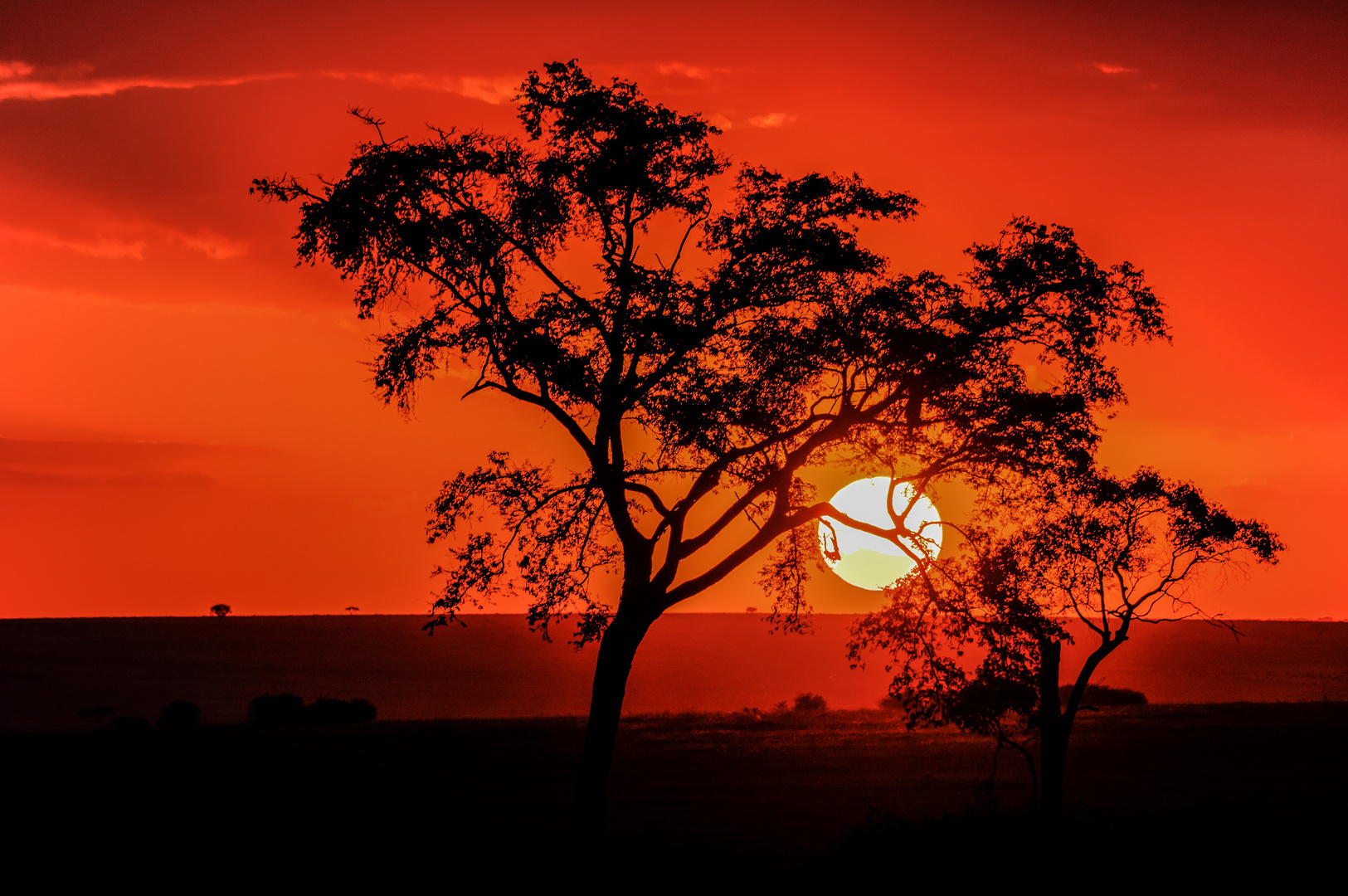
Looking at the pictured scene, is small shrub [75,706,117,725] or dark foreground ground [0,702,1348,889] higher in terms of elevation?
dark foreground ground [0,702,1348,889]

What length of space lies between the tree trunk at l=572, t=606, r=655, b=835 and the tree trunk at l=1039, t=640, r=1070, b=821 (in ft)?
26.2

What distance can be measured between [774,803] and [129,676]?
4448 inches

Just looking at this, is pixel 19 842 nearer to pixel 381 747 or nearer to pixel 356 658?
pixel 381 747

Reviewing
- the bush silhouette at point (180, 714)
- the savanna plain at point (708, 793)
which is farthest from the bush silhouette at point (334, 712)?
the bush silhouette at point (180, 714)

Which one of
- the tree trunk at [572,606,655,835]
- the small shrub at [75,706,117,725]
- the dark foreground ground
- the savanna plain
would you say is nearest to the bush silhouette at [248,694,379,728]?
the savanna plain

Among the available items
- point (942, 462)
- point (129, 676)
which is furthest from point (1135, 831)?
point (129, 676)

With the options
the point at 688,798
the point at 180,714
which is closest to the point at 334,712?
the point at 180,714

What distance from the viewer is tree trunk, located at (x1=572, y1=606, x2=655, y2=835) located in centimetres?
1856

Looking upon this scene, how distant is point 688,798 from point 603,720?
1193 centimetres

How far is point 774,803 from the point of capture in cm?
2870

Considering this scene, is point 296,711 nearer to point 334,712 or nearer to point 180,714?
point 334,712

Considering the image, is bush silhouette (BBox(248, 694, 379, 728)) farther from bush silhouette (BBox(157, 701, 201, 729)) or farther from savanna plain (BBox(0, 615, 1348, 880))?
bush silhouette (BBox(157, 701, 201, 729))

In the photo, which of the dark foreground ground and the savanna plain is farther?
the savanna plain

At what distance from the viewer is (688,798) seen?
1168 inches
